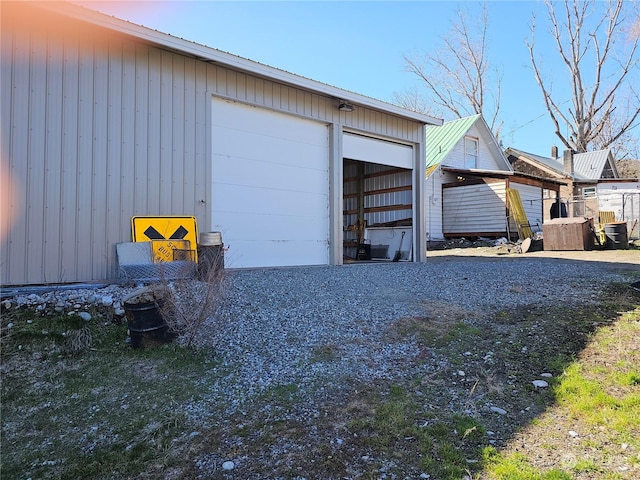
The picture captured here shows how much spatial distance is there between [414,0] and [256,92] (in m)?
8.08

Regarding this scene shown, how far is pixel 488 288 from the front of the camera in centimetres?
602

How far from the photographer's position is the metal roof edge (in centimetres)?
542

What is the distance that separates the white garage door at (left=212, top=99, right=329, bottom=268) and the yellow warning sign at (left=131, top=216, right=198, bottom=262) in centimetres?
80

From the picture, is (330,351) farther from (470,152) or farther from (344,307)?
(470,152)

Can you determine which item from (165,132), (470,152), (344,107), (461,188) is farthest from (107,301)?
(470,152)

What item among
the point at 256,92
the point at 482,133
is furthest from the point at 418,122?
the point at 482,133

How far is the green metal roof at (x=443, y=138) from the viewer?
18.1m

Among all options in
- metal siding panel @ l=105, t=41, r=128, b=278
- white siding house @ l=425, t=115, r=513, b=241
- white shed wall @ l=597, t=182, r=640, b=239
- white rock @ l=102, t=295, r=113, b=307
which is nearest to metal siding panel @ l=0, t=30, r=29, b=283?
metal siding panel @ l=105, t=41, r=128, b=278

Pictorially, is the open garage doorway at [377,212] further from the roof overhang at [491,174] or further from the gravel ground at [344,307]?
the roof overhang at [491,174]

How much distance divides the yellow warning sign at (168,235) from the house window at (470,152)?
16.3m

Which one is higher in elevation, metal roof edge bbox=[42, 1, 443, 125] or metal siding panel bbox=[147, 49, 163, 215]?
metal roof edge bbox=[42, 1, 443, 125]

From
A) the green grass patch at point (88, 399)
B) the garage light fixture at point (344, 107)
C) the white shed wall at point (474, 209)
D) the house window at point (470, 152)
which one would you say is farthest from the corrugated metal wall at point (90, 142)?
the house window at point (470, 152)

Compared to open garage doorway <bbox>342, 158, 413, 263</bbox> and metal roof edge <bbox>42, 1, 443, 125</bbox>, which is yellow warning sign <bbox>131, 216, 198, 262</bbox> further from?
open garage doorway <bbox>342, 158, 413, 263</bbox>

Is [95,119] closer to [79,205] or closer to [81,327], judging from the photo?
[79,205]
